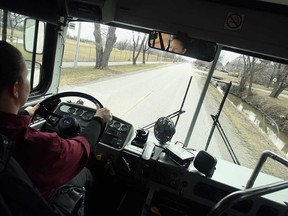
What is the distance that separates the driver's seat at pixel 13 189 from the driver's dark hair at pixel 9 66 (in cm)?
26

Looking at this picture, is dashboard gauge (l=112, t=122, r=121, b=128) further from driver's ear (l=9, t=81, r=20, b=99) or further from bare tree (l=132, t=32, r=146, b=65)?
driver's ear (l=9, t=81, r=20, b=99)

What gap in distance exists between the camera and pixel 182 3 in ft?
7.86

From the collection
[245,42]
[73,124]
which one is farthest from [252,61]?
[73,124]

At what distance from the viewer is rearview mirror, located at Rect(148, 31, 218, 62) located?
230 cm

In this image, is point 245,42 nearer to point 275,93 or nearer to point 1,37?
point 275,93

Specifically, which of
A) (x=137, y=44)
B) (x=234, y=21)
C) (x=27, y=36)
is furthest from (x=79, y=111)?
(x=234, y=21)

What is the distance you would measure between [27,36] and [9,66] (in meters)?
1.85

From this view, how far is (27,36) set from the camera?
2641mm

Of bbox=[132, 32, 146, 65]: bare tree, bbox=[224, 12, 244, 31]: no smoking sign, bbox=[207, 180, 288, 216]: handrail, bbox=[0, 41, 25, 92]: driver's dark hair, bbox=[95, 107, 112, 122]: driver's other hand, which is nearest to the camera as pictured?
bbox=[0, 41, 25, 92]: driver's dark hair

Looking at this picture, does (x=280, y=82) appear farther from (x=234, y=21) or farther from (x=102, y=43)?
(x=102, y=43)

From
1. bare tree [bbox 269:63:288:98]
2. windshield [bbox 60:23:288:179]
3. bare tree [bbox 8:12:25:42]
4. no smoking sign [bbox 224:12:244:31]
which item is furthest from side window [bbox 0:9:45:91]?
bare tree [bbox 269:63:288:98]

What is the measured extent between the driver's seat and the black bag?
0.35 metres

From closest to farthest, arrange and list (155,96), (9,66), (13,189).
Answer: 1. (13,189)
2. (9,66)
3. (155,96)

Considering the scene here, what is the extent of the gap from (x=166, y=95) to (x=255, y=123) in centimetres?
92
